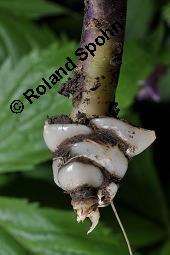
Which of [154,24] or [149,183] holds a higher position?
[154,24]

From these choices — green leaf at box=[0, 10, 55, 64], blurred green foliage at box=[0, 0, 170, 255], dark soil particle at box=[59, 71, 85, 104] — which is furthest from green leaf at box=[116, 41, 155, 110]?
dark soil particle at box=[59, 71, 85, 104]

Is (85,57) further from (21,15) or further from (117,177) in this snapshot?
(21,15)

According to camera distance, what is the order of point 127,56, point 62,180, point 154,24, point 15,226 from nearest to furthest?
point 62,180 → point 15,226 → point 127,56 → point 154,24

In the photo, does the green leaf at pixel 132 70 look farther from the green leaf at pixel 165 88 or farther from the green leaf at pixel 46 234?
the green leaf at pixel 46 234

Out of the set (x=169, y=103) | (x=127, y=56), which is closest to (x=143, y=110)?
(x=169, y=103)

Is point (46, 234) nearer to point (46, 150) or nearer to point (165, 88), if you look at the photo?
point (46, 150)

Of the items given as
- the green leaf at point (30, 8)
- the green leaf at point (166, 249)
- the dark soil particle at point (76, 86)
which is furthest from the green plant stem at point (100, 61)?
the green leaf at point (30, 8)

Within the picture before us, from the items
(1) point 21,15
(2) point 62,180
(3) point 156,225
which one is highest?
(1) point 21,15

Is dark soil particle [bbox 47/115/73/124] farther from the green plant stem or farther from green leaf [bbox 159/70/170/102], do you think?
green leaf [bbox 159/70/170/102]
